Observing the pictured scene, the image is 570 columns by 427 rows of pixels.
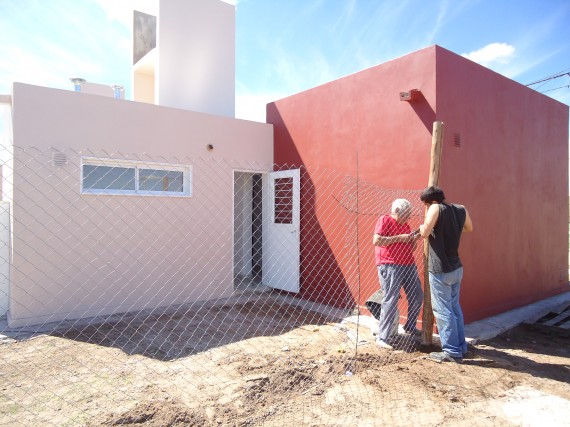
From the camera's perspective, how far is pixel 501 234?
5.78 m

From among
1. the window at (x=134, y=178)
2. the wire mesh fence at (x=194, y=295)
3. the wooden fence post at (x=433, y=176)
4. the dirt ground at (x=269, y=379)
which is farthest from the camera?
the window at (x=134, y=178)

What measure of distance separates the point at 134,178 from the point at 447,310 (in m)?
4.91

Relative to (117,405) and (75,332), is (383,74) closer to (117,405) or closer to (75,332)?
(117,405)

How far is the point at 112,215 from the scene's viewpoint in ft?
18.8

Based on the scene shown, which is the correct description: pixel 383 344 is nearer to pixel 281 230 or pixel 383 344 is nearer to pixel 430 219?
pixel 430 219

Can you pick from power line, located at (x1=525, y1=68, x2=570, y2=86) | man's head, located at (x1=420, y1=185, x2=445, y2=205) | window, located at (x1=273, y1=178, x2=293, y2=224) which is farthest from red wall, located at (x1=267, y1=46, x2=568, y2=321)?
power line, located at (x1=525, y1=68, x2=570, y2=86)

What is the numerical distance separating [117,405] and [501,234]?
5.55m

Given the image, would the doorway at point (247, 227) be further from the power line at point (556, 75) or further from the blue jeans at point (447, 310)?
the power line at point (556, 75)

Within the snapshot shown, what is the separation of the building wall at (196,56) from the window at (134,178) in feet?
8.60

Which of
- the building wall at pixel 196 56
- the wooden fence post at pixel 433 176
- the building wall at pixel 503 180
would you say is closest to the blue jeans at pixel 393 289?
the wooden fence post at pixel 433 176

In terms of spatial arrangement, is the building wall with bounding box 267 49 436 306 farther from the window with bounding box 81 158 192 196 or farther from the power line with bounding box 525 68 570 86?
the power line with bounding box 525 68 570 86

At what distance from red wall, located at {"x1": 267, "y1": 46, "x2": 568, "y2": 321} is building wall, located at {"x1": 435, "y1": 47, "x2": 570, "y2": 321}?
2 centimetres

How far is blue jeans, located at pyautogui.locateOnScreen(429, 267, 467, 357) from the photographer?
12.2 ft

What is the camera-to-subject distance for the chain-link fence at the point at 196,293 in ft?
10.1
